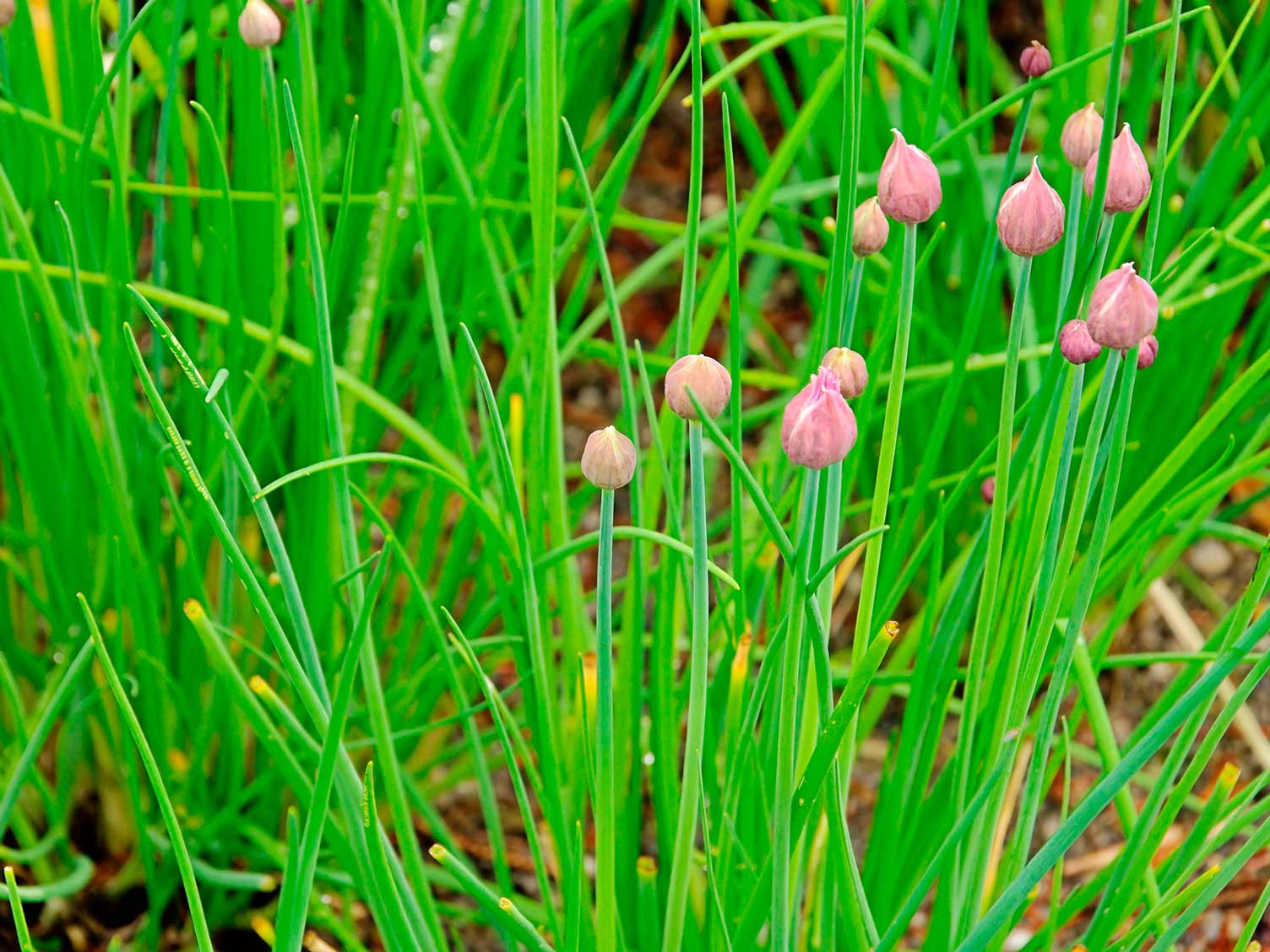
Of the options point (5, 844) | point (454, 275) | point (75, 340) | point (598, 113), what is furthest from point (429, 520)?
point (598, 113)

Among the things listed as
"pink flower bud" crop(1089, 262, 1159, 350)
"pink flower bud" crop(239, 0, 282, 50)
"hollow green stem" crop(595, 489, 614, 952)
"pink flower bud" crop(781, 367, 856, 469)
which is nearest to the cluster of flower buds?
"pink flower bud" crop(1089, 262, 1159, 350)

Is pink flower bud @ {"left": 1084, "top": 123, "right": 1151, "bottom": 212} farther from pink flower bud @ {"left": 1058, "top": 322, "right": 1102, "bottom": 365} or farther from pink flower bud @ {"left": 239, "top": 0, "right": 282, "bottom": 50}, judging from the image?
pink flower bud @ {"left": 239, "top": 0, "right": 282, "bottom": 50}

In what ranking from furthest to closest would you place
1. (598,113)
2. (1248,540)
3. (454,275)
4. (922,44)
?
(598,113) < (922,44) < (454,275) < (1248,540)

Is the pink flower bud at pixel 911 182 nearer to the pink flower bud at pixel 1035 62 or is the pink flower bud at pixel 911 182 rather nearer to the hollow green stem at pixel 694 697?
the hollow green stem at pixel 694 697

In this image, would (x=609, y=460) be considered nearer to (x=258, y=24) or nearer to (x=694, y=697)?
(x=694, y=697)

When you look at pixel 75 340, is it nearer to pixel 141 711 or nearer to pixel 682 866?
pixel 141 711

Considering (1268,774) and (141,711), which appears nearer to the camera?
(1268,774)

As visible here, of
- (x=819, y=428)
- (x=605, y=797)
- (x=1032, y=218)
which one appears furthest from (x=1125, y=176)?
(x=605, y=797)
